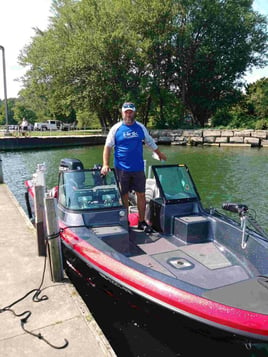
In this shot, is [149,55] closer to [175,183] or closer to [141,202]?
[175,183]

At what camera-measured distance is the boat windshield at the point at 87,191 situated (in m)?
4.64

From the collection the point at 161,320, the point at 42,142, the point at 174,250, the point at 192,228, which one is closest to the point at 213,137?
the point at 42,142

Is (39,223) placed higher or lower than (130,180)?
lower

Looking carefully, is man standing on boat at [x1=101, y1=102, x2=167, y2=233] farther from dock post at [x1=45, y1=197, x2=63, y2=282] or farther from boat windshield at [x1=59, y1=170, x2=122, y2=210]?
dock post at [x1=45, y1=197, x2=63, y2=282]

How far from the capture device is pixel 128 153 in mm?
4926

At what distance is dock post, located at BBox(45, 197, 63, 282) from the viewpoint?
12.3ft

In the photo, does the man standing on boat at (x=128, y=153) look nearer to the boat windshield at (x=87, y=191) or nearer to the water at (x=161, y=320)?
the boat windshield at (x=87, y=191)

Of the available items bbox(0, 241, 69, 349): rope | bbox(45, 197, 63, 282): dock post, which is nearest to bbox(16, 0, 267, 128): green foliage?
bbox(45, 197, 63, 282): dock post

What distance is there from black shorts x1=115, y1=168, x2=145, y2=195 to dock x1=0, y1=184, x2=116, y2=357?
1.63m

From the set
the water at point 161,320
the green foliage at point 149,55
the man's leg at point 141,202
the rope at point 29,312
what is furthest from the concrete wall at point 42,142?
the rope at point 29,312

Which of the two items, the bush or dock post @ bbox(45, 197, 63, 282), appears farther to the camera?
the bush

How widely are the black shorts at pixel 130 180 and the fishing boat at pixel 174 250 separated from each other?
0.12 metres

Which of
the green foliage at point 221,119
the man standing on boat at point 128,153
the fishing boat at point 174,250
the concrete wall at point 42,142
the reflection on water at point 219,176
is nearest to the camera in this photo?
A: the fishing boat at point 174,250

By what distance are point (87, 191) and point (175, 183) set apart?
1.51m
